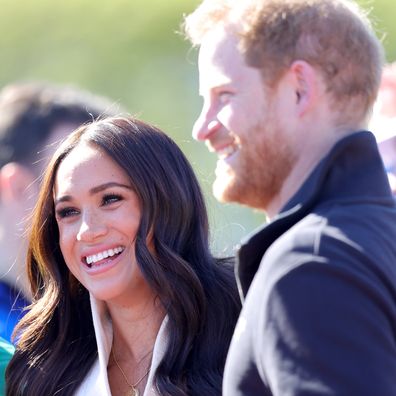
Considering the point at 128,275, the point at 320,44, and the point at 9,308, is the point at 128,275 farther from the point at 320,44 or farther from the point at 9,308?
the point at 320,44

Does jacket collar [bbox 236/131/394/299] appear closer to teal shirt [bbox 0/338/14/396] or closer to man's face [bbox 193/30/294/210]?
man's face [bbox 193/30/294/210]

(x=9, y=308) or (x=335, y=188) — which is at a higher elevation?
(x=335, y=188)

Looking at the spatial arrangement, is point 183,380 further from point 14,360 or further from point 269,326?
point 269,326

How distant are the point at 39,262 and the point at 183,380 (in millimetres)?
773

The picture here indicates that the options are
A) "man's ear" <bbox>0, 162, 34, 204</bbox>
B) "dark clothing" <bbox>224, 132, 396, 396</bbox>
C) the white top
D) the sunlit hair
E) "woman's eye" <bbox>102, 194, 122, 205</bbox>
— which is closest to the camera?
"dark clothing" <bbox>224, 132, 396, 396</bbox>

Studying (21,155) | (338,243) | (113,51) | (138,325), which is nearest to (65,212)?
(138,325)

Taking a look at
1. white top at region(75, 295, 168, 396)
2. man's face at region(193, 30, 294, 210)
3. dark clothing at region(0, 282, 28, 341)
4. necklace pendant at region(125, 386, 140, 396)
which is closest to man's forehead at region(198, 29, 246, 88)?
man's face at region(193, 30, 294, 210)

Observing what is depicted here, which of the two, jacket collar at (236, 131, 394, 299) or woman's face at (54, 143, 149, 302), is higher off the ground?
jacket collar at (236, 131, 394, 299)

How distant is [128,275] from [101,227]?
0.17m

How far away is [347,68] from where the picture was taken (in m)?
2.11

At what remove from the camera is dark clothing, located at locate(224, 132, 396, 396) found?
173 centimetres

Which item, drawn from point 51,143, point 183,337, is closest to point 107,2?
point 51,143

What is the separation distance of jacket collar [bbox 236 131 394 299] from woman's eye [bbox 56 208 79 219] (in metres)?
1.44

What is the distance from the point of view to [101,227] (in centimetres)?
331
